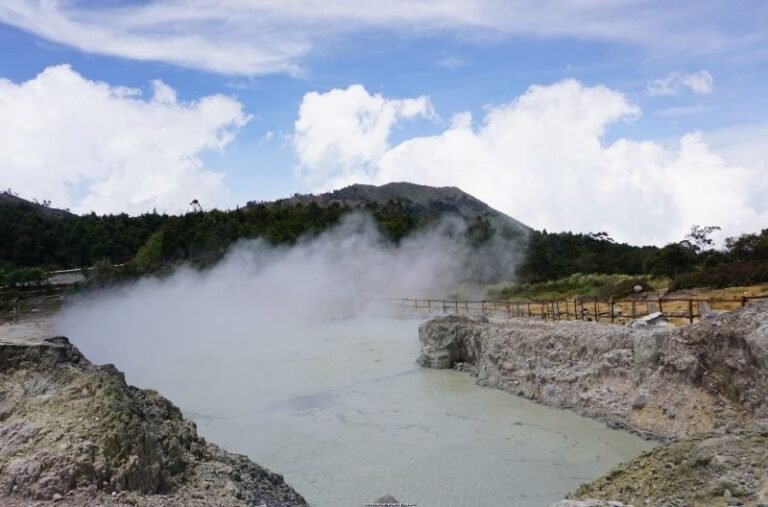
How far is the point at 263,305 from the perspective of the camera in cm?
4188

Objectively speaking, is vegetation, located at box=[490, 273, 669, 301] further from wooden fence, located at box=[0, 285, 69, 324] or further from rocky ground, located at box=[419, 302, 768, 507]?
wooden fence, located at box=[0, 285, 69, 324]

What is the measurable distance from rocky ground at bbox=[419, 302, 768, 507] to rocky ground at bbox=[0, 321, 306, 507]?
13.9ft

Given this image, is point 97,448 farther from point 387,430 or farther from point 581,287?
point 581,287

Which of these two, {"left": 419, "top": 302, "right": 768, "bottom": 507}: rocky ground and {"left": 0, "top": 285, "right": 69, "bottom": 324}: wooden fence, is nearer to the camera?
{"left": 419, "top": 302, "right": 768, "bottom": 507}: rocky ground

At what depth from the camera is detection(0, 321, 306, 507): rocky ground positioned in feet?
22.0

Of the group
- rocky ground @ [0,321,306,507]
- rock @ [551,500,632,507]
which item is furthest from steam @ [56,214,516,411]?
rock @ [551,500,632,507]

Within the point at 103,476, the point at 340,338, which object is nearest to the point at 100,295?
the point at 340,338

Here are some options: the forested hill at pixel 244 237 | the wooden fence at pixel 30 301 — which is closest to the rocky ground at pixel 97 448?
the wooden fence at pixel 30 301

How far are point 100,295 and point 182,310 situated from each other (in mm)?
7424

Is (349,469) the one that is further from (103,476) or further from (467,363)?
(467,363)

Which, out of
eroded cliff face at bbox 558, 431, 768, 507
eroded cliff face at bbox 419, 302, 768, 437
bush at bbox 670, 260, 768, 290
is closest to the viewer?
eroded cliff face at bbox 558, 431, 768, 507

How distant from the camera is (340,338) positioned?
30891 millimetres

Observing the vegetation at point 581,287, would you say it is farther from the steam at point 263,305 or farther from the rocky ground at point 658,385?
the rocky ground at point 658,385

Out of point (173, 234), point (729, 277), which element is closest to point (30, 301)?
point (173, 234)
